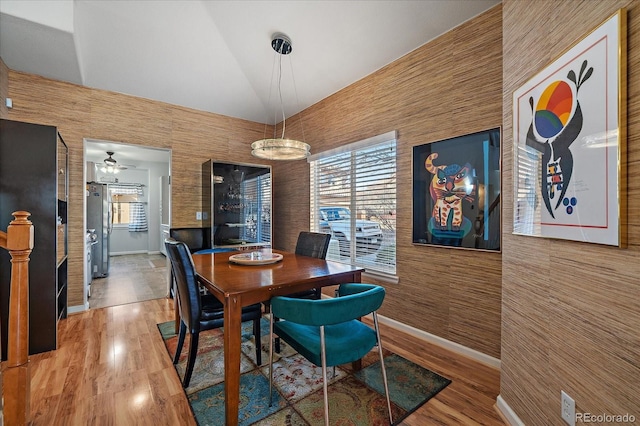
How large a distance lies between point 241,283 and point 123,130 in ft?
10.5

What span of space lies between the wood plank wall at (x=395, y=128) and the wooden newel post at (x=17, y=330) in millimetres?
2649

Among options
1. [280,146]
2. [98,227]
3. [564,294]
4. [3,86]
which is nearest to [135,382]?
[280,146]

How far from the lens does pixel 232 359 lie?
1461mm

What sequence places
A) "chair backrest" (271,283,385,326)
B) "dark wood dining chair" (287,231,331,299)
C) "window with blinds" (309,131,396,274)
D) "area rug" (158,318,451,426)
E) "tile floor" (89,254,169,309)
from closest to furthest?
"chair backrest" (271,283,385,326), "area rug" (158,318,451,426), "dark wood dining chair" (287,231,331,299), "window with blinds" (309,131,396,274), "tile floor" (89,254,169,309)

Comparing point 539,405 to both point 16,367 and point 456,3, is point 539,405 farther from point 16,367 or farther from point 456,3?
point 456,3

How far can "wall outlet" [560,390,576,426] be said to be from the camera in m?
1.11

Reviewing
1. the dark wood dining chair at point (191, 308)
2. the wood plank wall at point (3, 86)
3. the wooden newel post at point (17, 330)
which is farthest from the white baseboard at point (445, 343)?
the wood plank wall at point (3, 86)

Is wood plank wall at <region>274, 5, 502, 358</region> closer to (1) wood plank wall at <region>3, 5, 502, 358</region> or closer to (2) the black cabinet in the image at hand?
(1) wood plank wall at <region>3, 5, 502, 358</region>

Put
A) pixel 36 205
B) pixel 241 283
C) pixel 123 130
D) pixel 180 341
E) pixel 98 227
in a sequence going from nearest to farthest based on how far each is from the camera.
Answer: pixel 241 283
pixel 180 341
pixel 36 205
pixel 123 130
pixel 98 227

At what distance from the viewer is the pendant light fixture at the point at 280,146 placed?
89.4 inches

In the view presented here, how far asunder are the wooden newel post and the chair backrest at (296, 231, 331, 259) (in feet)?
6.50

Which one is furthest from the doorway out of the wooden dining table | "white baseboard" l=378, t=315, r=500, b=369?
"white baseboard" l=378, t=315, r=500, b=369

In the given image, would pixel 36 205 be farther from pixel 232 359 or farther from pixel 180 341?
pixel 232 359

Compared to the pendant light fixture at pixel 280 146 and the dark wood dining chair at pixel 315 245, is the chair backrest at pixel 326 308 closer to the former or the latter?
the dark wood dining chair at pixel 315 245
